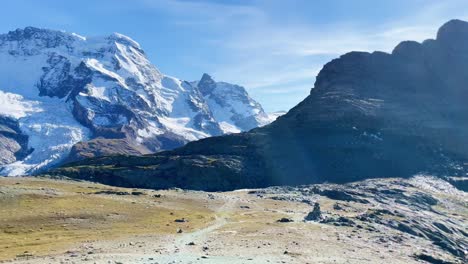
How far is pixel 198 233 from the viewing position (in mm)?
100438

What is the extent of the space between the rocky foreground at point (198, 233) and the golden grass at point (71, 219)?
190mm

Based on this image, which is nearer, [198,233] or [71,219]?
[198,233]

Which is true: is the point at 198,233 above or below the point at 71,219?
below

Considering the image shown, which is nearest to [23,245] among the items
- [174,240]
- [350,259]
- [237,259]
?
[174,240]

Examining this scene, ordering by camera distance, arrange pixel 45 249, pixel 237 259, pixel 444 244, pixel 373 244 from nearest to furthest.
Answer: pixel 237 259, pixel 45 249, pixel 373 244, pixel 444 244

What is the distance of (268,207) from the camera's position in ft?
551

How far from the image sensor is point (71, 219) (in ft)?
358

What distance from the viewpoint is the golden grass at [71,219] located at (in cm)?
8719

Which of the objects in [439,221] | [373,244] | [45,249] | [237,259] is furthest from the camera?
[439,221]

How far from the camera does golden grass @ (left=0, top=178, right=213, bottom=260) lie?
8719cm

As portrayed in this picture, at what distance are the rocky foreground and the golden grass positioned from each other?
0.19 m

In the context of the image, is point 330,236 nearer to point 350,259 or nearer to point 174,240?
point 350,259

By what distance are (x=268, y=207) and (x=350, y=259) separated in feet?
294

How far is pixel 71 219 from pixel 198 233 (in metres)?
28.2
